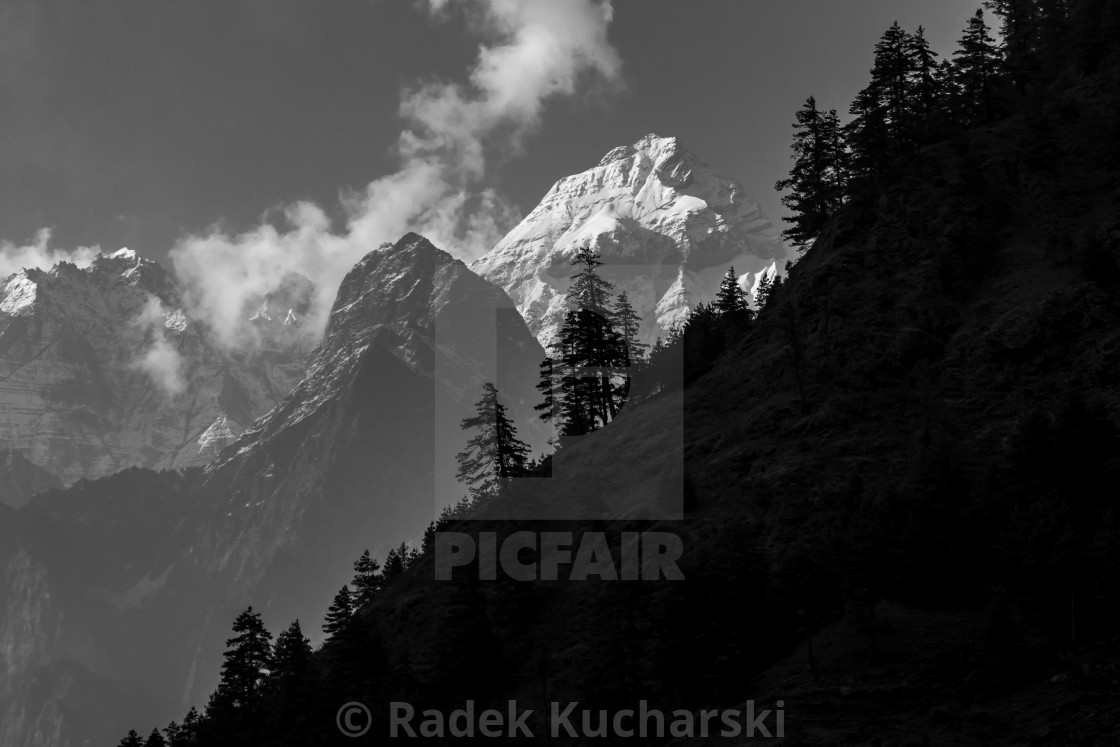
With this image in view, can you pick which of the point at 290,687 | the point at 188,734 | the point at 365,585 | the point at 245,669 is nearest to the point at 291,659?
the point at 245,669

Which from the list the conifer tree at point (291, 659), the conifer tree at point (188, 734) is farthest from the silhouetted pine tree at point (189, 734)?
the conifer tree at point (291, 659)

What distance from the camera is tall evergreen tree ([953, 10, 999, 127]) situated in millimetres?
89750

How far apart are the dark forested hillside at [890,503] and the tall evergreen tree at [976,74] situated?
2.25 ft

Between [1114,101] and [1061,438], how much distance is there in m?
39.5

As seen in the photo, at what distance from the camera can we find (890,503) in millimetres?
50750

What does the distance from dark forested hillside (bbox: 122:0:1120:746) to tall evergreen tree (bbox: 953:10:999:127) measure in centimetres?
69

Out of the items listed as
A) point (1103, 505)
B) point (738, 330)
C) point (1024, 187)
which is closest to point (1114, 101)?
point (1024, 187)

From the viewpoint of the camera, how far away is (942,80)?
95.8 meters

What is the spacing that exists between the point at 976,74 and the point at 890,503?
5481cm

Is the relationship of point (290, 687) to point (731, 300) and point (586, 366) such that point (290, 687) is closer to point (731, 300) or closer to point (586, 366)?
point (586, 366)

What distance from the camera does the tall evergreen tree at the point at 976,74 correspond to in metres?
89.8

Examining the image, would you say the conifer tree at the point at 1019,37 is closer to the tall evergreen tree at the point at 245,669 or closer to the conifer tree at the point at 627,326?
the conifer tree at the point at 627,326

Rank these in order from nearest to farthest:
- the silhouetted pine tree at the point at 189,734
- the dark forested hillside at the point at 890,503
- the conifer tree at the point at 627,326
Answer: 1. the dark forested hillside at the point at 890,503
2. the silhouetted pine tree at the point at 189,734
3. the conifer tree at the point at 627,326

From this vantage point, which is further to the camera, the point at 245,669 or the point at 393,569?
the point at 393,569
